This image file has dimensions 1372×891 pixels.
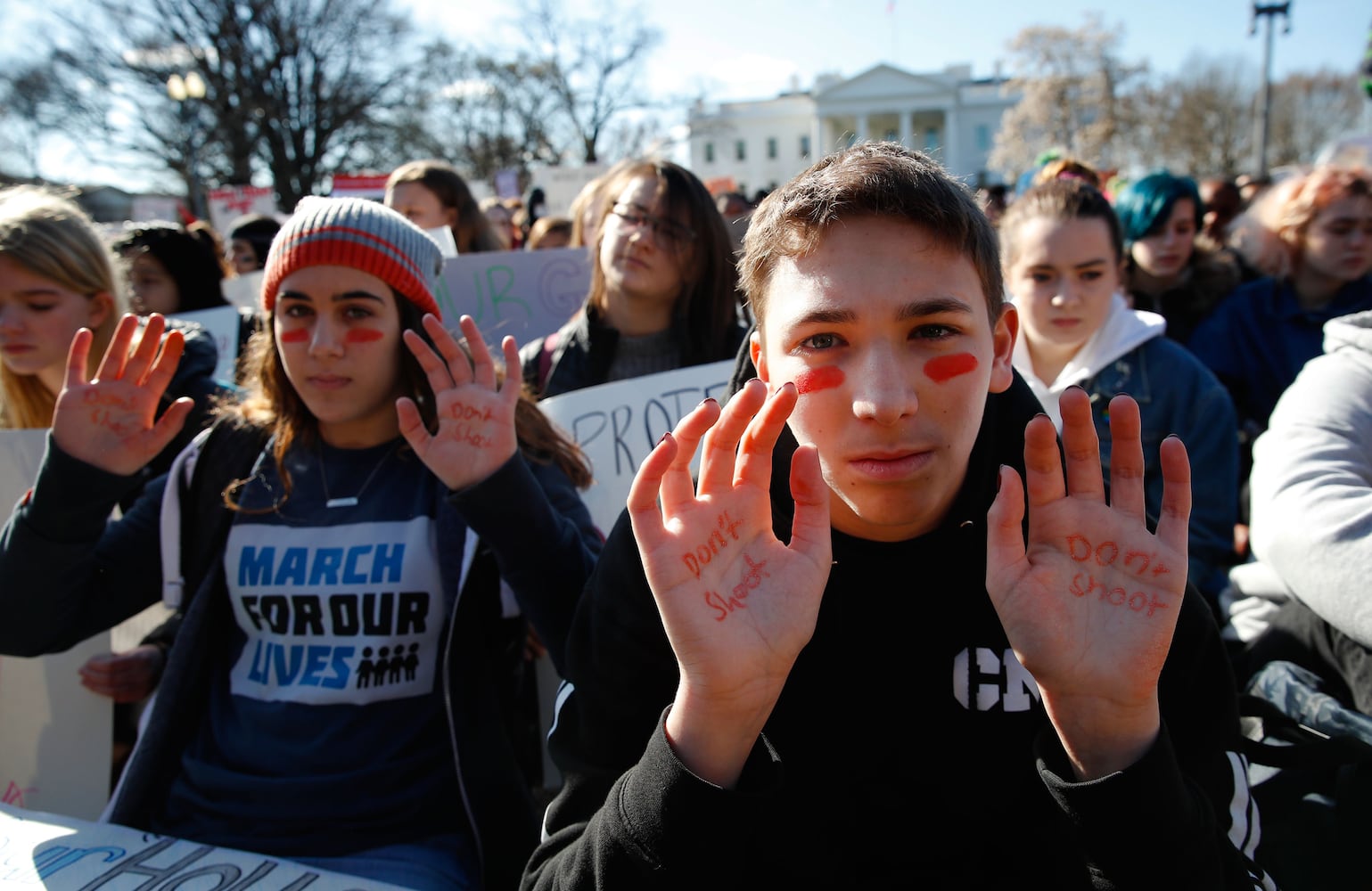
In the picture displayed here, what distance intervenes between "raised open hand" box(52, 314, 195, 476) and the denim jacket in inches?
107

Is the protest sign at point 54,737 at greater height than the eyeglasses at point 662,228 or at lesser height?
lesser

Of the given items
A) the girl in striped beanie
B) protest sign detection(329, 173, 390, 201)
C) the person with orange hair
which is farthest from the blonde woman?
protest sign detection(329, 173, 390, 201)

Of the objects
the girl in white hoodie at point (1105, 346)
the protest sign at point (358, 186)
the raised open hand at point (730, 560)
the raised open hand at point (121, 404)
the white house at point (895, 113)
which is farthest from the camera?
the white house at point (895, 113)

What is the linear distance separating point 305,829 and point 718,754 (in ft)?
3.84

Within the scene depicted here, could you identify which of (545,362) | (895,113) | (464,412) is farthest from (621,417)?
(895,113)

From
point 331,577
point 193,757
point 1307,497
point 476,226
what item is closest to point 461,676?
point 331,577

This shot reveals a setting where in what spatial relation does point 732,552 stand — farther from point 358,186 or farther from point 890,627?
point 358,186

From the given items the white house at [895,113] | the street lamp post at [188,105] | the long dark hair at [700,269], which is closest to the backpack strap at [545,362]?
the long dark hair at [700,269]

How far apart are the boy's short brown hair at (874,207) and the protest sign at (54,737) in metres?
2.22

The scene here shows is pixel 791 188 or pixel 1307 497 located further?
pixel 1307 497

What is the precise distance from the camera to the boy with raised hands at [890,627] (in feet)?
3.75

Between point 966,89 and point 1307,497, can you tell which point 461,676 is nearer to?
point 1307,497

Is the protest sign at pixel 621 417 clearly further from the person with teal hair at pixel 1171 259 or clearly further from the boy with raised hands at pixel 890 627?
the person with teal hair at pixel 1171 259

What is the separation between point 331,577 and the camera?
2.01m
